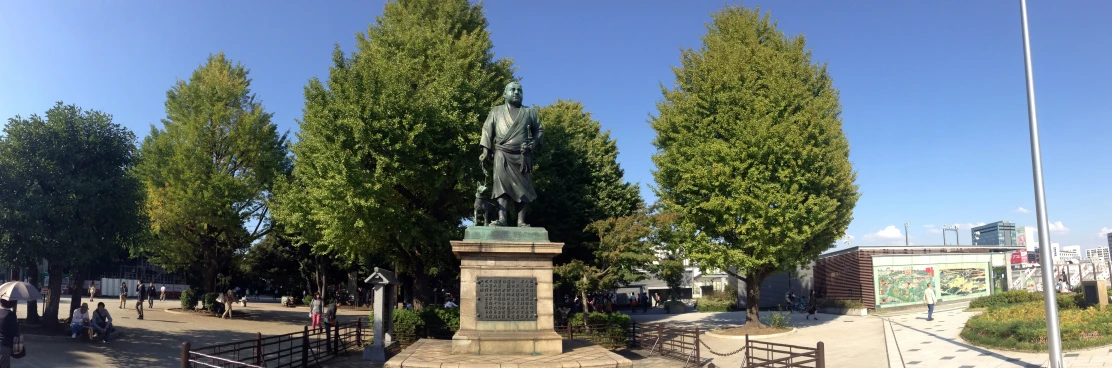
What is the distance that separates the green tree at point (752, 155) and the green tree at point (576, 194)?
477 cm

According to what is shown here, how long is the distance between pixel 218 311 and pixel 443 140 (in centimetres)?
1678

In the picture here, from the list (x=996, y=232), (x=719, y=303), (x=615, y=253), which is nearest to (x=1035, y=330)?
(x=615, y=253)

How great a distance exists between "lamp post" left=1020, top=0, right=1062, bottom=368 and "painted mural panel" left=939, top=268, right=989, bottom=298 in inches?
951

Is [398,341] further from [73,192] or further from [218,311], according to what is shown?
[218,311]

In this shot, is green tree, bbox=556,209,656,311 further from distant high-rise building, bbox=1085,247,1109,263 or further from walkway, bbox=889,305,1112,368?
distant high-rise building, bbox=1085,247,1109,263

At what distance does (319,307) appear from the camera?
23.0 metres

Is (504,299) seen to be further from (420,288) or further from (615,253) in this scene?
(420,288)

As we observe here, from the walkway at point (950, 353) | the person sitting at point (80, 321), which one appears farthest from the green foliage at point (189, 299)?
the walkway at point (950, 353)

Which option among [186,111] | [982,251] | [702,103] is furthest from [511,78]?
[982,251]

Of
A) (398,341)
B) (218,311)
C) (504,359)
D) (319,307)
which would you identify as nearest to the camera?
(504,359)

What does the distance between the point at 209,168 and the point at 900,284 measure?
114 ft

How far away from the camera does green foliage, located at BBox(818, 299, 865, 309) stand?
32.7 metres

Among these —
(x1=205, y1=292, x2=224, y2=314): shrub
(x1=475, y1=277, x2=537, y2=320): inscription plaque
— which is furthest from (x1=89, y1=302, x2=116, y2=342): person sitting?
(x1=475, y1=277, x2=537, y2=320): inscription plaque

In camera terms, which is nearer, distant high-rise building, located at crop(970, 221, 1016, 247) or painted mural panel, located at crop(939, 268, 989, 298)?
painted mural panel, located at crop(939, 268, 989, 298)
